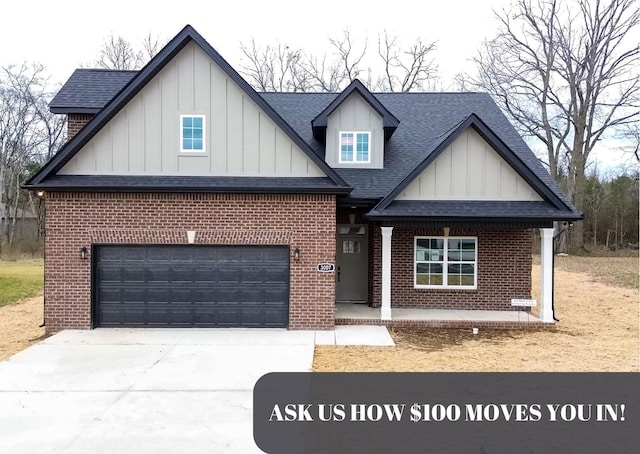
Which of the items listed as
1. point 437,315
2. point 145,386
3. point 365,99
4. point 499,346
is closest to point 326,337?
point 437,315

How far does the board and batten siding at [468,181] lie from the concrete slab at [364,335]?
10.5 ft

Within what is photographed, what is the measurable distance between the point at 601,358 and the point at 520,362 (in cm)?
168

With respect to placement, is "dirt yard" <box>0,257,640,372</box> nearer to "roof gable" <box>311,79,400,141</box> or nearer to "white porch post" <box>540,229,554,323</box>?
"white porch post" <box>540,229,554,323</box>

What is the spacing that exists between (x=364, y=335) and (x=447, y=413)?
13.8 feet

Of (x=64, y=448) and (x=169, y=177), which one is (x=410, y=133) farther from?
(x=64, y=448)

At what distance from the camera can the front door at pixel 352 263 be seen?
13.4m

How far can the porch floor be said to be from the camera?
11.1 meters

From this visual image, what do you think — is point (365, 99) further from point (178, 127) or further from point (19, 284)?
point (19, 284)

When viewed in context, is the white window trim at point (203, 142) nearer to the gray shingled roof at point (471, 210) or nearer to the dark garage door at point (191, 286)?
the dark garage door at point (191, 286)

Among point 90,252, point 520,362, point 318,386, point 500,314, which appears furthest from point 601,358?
point 90,252

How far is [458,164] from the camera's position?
11.3 meters

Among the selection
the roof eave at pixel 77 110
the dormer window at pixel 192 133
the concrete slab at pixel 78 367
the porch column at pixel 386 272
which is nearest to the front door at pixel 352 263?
the porch column at pixel 386 272

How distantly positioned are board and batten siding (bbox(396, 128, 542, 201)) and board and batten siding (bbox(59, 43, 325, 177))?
326 cm

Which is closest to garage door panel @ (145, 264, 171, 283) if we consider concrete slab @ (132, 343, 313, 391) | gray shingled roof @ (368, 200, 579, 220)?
concrete slab @ (132, 343, 313, 391)
